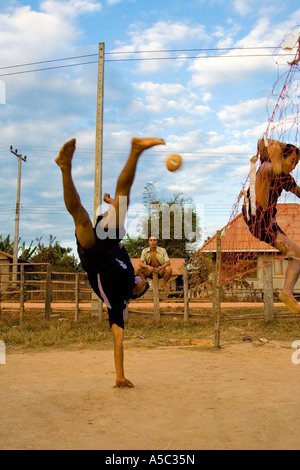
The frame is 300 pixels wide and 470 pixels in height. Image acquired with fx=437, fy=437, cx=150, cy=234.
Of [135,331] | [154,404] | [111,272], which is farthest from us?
[135,331]

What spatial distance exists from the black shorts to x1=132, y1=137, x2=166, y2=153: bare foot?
3.37ft

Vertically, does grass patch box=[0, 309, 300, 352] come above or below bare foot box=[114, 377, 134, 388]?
below

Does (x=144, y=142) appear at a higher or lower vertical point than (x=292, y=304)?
higher

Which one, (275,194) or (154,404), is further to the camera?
(275,194)

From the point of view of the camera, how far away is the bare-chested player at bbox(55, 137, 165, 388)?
3.83m

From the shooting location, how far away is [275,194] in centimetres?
469

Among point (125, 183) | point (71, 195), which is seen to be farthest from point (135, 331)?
point (71, 195)

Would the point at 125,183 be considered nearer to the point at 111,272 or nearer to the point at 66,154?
the point at 66,154

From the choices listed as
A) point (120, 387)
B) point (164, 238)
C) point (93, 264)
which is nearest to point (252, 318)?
point (120, 387)

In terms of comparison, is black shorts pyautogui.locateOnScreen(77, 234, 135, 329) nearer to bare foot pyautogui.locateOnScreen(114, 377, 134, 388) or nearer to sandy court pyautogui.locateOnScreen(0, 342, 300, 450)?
bare foot pyautogui.locateOnScreen(114, 377, 134, 388)

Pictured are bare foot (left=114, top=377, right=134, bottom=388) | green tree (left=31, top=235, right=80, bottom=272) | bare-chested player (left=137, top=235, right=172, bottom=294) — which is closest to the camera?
bare foot (left=114, top=377, right=134, bottom=388)

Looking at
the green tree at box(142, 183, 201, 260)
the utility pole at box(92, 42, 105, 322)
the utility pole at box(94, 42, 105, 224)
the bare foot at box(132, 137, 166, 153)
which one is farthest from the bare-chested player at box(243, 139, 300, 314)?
the green tree at box(142, 183, 201, 260)

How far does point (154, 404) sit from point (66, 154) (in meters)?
2.48
